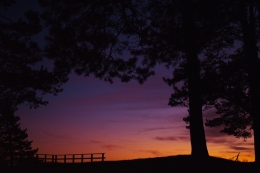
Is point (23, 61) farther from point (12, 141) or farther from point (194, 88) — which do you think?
point (12, 141)

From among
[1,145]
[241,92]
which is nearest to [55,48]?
[241,92]

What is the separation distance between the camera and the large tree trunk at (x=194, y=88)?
1532 centimetres

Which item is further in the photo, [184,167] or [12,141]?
[12,141]

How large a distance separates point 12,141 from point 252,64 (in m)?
40.3

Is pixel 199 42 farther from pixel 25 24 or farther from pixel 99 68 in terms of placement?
pixel 25 24

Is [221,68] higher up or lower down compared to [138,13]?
lower down

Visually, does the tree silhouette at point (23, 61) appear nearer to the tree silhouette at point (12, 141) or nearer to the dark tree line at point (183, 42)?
the dark tree line at point (183, 42)

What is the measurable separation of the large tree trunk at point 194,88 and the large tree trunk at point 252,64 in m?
2.54

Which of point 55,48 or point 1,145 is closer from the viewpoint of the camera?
point 55,48

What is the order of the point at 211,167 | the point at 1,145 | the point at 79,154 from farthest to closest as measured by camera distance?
1. the point at 1,145
2. the point at 79,154
3. the point at 211,167

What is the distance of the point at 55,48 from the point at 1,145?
34.3 metres

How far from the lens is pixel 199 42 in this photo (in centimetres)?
1575

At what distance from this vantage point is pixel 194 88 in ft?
Answer: 51.6

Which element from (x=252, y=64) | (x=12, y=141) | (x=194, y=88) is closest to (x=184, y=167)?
(x=194, y=88)
